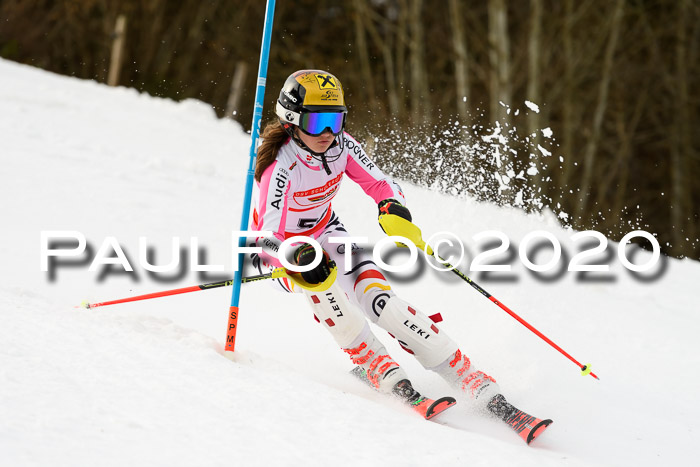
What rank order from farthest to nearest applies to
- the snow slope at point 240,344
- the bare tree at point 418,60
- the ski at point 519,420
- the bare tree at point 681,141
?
the bare tree at point 418,60 < the bare tree at point 681,141 < the ski at point 519,420 < the snow slope at point 240,344

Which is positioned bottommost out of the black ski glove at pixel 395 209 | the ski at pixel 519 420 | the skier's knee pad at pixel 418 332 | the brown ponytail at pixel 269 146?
the ski at pixel 519 420

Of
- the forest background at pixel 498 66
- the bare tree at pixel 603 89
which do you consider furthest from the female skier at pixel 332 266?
the bare tree at pixel 603 89

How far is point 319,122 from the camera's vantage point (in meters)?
3.64

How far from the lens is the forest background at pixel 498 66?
1608 centimetres

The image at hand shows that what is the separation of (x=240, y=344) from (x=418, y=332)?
1.18 meters

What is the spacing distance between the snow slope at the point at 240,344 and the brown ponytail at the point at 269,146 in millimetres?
862

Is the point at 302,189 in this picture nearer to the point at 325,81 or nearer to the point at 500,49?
the point at 325,81

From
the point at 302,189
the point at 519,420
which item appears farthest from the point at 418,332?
the point at 302,189

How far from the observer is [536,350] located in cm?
457

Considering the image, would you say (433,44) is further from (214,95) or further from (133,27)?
(133,27)

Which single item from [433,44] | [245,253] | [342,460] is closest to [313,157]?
[245,253]

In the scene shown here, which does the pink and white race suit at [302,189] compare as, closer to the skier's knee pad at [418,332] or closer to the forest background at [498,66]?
the skier's knee pad at [418,332]

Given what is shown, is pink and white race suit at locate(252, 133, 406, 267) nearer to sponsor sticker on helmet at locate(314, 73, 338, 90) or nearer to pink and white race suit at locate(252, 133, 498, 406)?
pink and white race suit at locate(252, 133, 498, 406)

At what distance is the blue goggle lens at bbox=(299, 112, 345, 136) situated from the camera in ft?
11.9
